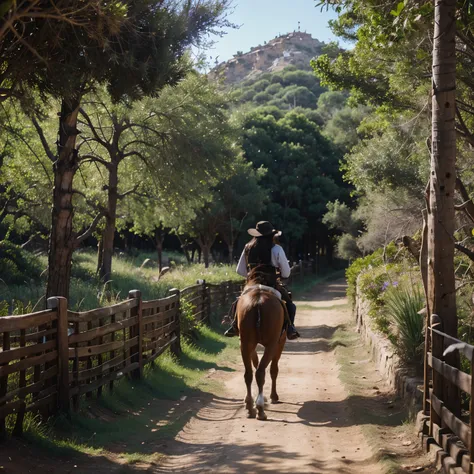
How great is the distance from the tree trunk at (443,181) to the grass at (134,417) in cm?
364

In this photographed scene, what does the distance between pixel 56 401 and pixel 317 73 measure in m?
11.1

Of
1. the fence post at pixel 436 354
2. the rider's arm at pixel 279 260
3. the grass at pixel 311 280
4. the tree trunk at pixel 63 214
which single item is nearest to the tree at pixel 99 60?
the tree trunk at pixel 63 214

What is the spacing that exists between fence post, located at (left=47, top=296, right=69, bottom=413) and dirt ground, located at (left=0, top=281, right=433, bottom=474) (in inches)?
47.5

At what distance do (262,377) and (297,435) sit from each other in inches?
64.0

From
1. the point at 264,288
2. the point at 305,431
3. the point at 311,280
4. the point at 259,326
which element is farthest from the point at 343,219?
the point at 305,431

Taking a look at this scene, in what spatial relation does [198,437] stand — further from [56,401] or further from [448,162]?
[448,162]

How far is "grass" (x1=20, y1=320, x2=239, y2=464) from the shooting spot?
26.5ft

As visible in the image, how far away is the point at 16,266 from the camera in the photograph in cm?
2255

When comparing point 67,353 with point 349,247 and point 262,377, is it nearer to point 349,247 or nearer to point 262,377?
point 262,377

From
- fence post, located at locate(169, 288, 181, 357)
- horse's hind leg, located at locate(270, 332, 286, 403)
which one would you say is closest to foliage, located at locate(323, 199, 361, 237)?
fence post, located at locate(169, 288, 181, 357)

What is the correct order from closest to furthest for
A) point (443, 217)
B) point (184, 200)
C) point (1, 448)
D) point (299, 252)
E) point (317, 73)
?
point (1, 448) → point (443, 217) → point (317, 73) → point (184, 200) → point (299, 252)

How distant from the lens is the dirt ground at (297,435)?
750 centimetres

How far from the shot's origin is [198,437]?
941 cm

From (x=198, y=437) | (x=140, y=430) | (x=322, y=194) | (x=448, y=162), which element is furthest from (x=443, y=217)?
(x=322, y=194)
